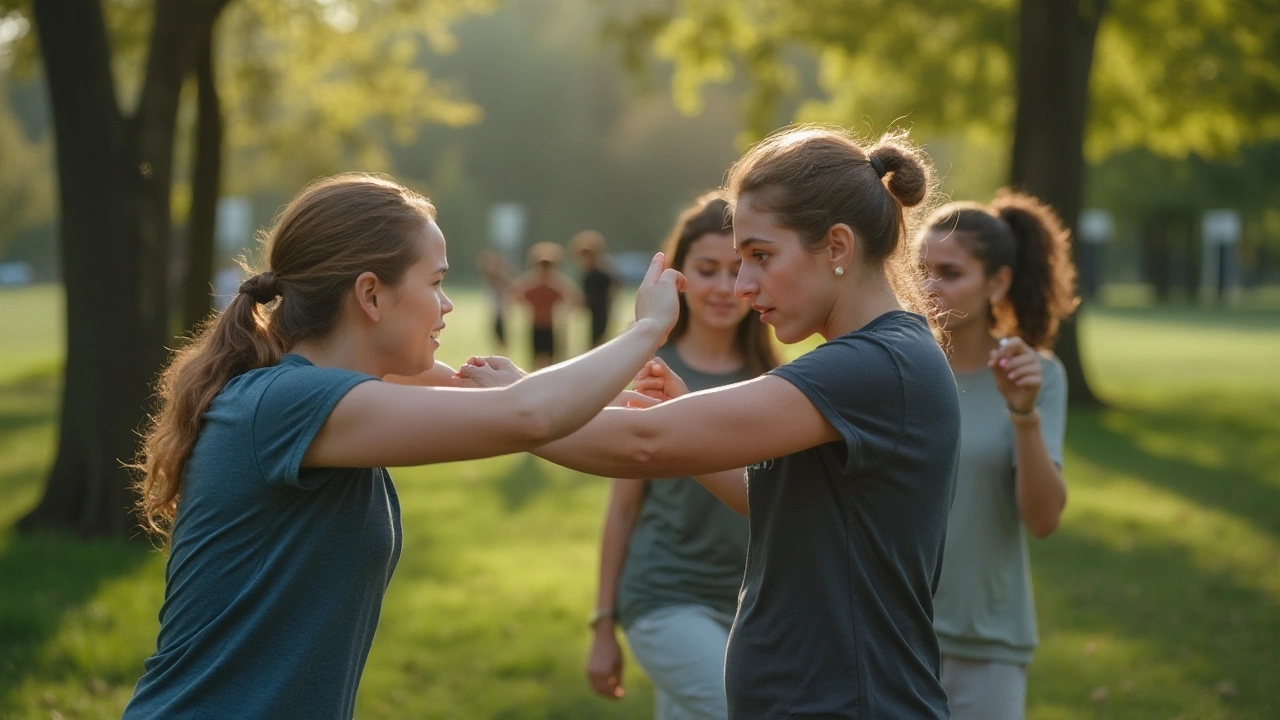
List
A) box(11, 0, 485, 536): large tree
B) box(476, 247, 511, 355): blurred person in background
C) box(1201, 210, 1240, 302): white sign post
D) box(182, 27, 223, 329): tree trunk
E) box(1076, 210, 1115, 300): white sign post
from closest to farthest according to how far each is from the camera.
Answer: box(11, 0, 485, 536): large tree, box(182, 27, 223, 329): tree trunk, box(476, 247, 511, 355): blurred person in background, box(1201, 210, 1240, 302): white sign post, box(1076, 210, 1115, 300): white sign post

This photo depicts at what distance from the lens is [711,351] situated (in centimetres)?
478

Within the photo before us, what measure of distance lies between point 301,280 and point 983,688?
2.47 m

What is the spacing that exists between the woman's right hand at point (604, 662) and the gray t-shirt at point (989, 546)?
1125mm

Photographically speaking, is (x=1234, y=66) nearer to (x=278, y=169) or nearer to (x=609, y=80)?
(x=278, y=169)

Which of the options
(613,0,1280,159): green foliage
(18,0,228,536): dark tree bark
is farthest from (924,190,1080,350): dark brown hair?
(613,0,1280,159): green foliage

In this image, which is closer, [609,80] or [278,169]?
[278,169]

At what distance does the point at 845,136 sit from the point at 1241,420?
53.5ft

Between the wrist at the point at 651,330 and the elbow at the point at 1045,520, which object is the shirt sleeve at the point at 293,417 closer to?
the wrist at the point at 651,330

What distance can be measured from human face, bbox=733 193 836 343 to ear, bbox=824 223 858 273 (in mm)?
23

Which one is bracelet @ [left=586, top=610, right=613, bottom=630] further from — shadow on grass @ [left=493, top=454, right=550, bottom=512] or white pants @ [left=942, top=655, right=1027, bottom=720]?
shadow on grass @ [left=493, top=454, right=550, bottom=512]

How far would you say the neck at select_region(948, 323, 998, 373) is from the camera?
450cm

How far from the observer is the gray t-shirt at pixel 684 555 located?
14.1 ft

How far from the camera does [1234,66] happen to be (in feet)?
67.0

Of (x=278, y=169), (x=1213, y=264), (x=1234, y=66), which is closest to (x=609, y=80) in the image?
(x=1213, y=264)
